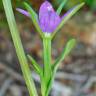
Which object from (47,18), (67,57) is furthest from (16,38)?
(67,57)

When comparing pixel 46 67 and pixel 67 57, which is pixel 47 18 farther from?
pixel 67 57

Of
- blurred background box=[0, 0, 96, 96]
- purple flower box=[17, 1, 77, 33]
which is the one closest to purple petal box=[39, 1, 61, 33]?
purple flower box=[17, 1, 77, 33]

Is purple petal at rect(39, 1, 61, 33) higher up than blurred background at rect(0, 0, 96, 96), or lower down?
higher up

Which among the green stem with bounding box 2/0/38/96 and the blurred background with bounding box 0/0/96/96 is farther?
the blurred background with bounding box 0/0/96/96

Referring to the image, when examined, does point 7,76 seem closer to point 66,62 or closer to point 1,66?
point 1,66

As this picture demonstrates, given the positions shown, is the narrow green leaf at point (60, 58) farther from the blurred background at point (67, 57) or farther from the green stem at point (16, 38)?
the blurred background at point (67, 57)

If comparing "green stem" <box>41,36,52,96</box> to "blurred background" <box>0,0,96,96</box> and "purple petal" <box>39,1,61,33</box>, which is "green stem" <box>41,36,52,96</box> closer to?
"purple petal" <box>39,1,61,33</box>

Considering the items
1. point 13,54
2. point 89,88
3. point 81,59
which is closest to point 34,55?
point 13,54
